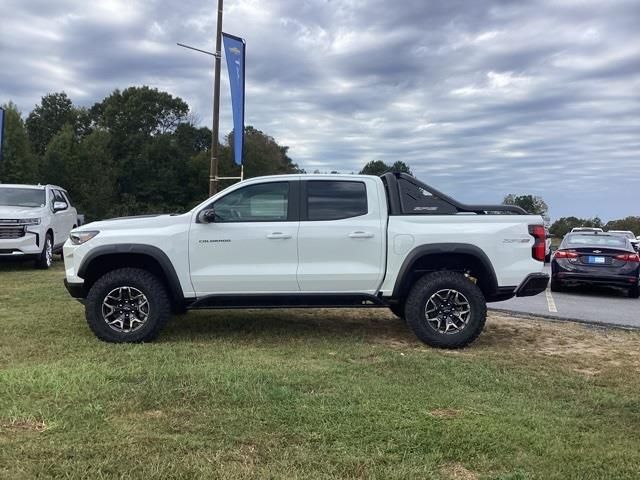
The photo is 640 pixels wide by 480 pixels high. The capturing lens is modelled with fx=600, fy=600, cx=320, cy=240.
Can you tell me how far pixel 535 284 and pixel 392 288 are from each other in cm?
156

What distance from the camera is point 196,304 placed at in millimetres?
6477

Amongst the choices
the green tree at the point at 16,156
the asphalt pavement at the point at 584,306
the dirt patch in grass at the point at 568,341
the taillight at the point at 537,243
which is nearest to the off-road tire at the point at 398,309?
the dirt patch in grass at the point at 568,341

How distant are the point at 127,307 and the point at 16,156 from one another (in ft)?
155

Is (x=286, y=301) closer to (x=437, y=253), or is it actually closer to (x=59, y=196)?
(x=437, y=253)

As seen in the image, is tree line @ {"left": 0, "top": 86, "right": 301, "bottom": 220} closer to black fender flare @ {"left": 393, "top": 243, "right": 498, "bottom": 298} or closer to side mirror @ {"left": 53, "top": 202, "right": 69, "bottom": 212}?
side mirror @ {"left": 53, "top": 202, "right": 69, "bottom": 212}

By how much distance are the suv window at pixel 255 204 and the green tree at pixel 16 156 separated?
45753mm

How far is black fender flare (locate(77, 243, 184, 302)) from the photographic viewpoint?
635 centimetres

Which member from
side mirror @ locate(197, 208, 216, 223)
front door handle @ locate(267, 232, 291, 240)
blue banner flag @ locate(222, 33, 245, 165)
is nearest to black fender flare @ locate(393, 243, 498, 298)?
front door handle @ locate(267, 232, 291, 240)

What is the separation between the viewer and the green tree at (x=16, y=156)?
1843 inches

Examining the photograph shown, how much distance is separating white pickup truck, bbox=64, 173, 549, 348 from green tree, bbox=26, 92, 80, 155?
6239 cm

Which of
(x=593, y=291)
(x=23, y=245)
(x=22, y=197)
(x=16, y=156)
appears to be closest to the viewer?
(x=23, y=245)

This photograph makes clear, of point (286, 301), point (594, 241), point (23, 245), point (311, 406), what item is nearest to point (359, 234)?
point (286, 301)

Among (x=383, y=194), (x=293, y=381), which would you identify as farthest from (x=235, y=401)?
(x=383, y=194)

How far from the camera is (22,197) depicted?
1380cm
